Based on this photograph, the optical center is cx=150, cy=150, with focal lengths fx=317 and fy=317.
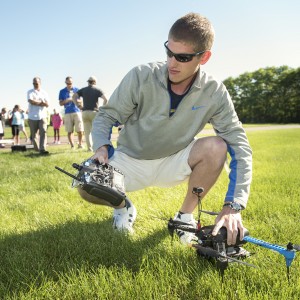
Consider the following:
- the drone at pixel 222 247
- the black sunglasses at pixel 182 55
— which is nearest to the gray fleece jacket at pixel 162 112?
the black sunglasses at pixel 182 55

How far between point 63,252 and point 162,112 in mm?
1478

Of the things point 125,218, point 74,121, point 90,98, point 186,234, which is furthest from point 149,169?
point 74,121

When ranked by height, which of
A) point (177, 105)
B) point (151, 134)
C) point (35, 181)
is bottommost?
point (35, 181)

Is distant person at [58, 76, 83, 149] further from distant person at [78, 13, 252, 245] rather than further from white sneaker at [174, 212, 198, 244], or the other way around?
white sneaker at [174, 212, 198, 244]

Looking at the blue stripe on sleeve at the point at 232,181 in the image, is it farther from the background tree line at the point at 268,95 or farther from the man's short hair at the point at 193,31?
the background tree line at the point at 268,95

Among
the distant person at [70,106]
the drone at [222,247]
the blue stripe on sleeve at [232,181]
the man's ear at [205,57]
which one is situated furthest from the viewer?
the distant person at [70,106]

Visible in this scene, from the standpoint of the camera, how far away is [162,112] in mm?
2961

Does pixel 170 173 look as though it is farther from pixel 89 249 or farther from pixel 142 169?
pixel 89 249

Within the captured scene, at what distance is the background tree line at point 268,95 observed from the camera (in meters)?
68.9

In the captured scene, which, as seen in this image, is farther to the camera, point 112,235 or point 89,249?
point 112,235

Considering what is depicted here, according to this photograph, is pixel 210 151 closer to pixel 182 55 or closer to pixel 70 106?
pixel 182 55

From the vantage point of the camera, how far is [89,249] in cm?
248

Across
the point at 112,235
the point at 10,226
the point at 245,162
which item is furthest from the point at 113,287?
the point at 10,226

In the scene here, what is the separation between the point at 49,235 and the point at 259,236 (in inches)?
71.9
